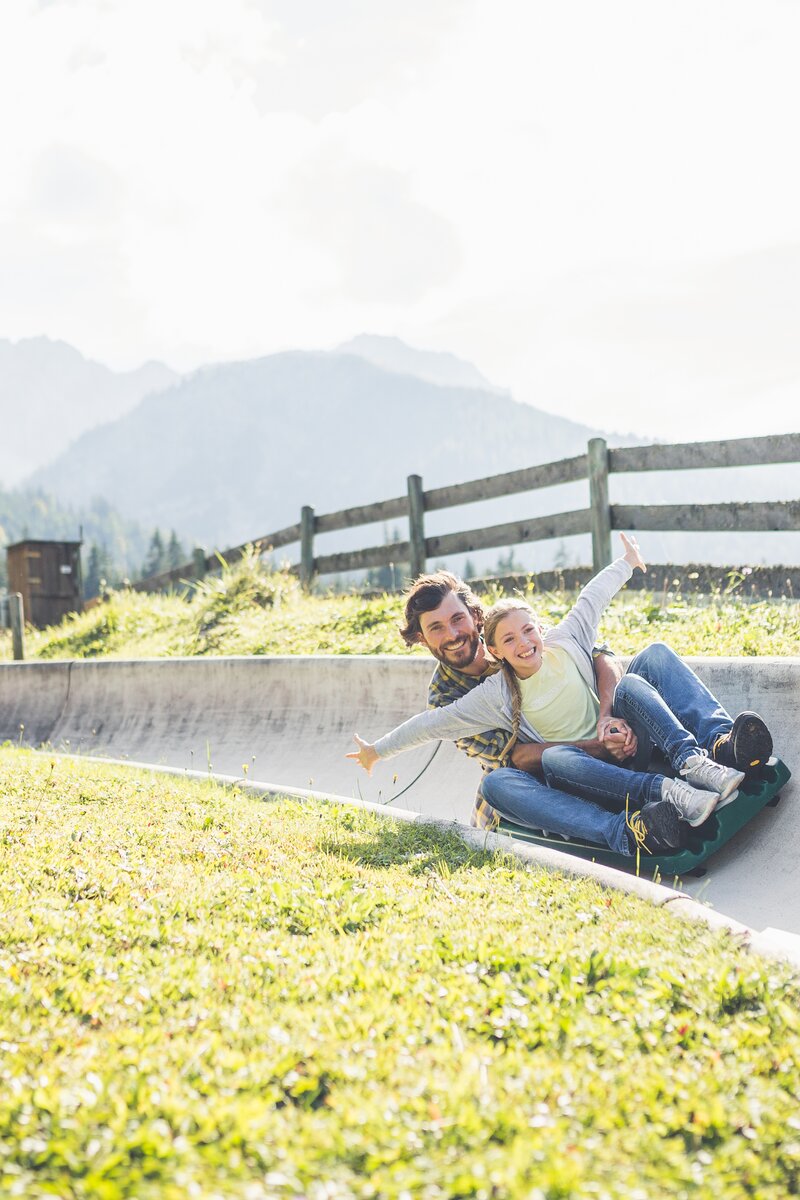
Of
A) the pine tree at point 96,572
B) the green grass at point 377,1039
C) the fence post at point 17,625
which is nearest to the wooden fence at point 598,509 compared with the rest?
the fence post at point 17,625

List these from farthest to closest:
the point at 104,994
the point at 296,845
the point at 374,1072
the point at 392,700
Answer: the point at 392,700
the point at 296,845
the point at 104,994
the point at 374,1072

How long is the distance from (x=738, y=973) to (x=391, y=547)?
8.61 meters

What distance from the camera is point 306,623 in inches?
406

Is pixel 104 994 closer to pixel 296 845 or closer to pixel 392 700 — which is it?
pixel 296 845

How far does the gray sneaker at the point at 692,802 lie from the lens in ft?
11.8

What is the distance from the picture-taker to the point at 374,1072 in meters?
2.02

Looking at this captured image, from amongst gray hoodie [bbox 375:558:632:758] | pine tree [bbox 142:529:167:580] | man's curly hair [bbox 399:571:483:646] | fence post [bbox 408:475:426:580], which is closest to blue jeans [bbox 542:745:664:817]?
gray hoodie [bbox 375:558:632:758]

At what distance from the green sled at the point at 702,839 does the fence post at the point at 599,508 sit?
183 inches

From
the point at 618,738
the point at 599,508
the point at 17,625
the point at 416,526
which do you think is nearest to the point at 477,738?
the point at 618,738

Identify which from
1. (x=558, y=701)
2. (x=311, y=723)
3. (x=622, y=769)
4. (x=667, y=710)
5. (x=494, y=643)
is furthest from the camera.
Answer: (x=311, y=723)

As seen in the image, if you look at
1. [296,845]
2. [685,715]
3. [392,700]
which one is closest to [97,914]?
[296,845]

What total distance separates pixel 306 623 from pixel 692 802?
23.2ft

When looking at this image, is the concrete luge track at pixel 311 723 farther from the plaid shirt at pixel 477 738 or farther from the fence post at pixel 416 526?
the fence post at pixel 416 526

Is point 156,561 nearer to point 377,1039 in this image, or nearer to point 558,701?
point 558,701
